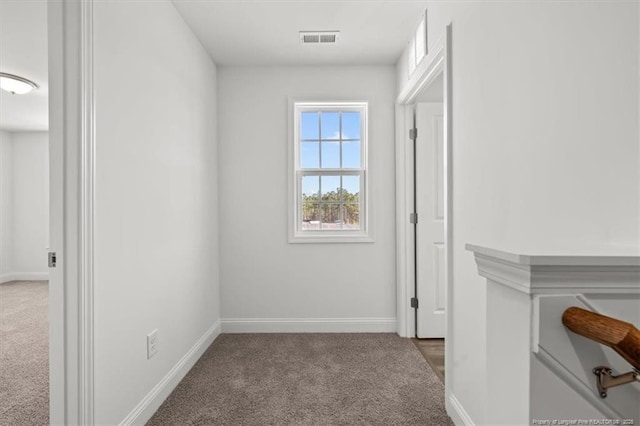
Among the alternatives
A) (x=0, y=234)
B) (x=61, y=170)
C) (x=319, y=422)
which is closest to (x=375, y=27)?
(x=61, y=170)

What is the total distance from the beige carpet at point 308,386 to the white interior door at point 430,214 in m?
0.34

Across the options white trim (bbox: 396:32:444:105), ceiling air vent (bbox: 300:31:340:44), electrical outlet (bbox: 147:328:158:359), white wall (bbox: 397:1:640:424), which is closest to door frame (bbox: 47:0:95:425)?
electrical outlet (bbox: 147:328:158:359)

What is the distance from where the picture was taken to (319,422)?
1.98 m

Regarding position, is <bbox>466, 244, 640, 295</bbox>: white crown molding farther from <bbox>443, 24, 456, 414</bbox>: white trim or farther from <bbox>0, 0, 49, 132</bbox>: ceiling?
<bbox>0, 0, 49, 132</bbox>: ceiling

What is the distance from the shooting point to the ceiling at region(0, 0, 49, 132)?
251 centimetres

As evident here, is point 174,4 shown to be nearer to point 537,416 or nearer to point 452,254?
point 452,254

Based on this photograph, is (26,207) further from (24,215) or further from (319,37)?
(319,37)

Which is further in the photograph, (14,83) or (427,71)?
(14,83)

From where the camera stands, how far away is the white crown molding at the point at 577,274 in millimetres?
637

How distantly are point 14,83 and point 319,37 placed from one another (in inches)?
125

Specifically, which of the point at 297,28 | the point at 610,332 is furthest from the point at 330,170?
the point at 610,332

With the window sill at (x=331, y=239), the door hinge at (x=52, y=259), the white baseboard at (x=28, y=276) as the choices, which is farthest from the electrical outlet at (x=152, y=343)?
the white baseboard at (x=28, y=276)

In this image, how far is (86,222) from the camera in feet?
4.98

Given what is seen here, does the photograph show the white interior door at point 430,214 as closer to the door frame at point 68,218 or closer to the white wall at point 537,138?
the white wall at point 537,138
